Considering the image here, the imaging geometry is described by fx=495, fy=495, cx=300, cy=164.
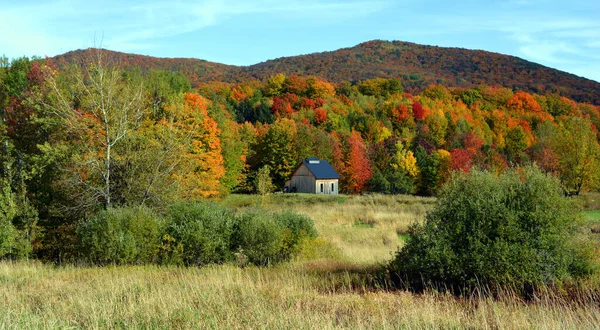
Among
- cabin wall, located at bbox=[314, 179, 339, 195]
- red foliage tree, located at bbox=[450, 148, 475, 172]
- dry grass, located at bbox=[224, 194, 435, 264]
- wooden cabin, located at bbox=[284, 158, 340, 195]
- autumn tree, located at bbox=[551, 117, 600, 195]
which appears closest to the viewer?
dry grass, located at bbox=[224, 194, 435, 264]

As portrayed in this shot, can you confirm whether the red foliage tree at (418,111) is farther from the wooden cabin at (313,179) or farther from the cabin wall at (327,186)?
the wooden cabin at (313,179)

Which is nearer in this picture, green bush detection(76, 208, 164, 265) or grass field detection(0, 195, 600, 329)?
grass field detection(0, 195, 600, 329)

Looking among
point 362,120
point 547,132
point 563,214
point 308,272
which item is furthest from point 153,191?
point 547,132

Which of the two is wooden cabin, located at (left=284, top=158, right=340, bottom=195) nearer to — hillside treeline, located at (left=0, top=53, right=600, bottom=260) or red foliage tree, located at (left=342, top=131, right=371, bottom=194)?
hillside treeline, located at (left=0, top=53, right=600, bottom=260)

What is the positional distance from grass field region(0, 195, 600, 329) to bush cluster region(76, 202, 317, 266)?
0.98 m

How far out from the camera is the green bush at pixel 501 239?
10.7m

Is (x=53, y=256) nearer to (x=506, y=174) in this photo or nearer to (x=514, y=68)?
(x=506, y=174)

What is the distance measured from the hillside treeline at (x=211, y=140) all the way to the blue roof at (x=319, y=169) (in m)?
5.36

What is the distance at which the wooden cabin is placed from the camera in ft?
216

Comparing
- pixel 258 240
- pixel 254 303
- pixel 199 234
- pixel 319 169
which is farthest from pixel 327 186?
pixel 254 303

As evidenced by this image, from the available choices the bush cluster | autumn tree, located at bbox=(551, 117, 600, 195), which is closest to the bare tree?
the bush cluster

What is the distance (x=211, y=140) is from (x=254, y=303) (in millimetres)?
29102

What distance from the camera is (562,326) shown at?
638 cm

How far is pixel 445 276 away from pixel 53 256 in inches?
637
